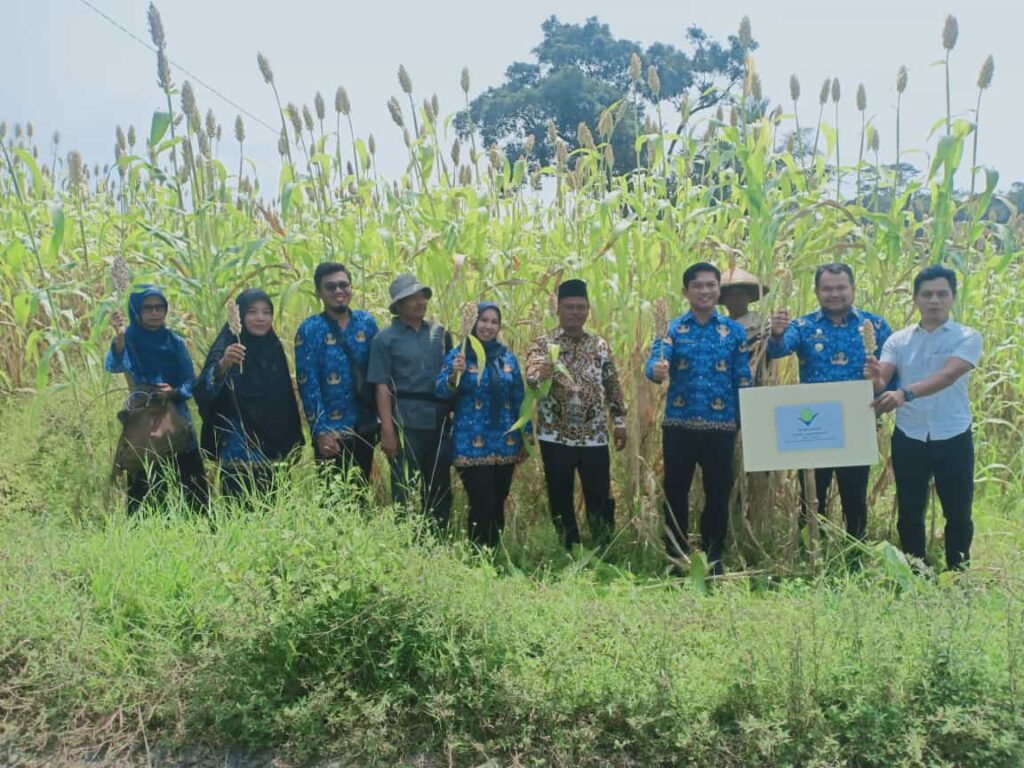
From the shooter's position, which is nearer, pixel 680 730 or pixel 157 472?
pixel 680 730

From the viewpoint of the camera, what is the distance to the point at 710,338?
334 centimetres

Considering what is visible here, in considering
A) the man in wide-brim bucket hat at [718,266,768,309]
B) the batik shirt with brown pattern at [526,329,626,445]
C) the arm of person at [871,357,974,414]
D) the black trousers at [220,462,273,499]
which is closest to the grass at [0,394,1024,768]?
the arm of person at [871,357,974,414]

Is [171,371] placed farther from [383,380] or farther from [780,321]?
[780,321]

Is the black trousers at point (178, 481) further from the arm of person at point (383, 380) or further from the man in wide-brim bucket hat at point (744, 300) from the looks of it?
the man in wide-brim bucket hat at point (744, 300)

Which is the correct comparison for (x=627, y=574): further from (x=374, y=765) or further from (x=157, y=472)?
(x=157, y=472)

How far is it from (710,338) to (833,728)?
5.37ft

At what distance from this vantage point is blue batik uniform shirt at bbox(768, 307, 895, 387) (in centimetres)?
332

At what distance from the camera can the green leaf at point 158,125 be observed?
11.5 feet

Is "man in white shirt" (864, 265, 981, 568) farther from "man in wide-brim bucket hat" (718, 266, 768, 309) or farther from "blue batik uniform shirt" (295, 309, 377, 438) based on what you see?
"blue batik uniform shirt" (295, 309, 377, 438)

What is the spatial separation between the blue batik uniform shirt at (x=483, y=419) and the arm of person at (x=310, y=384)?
0.50 m

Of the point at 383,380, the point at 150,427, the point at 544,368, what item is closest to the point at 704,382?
the point at 544,368

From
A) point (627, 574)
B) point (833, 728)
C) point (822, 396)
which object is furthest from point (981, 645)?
point (627, 574)

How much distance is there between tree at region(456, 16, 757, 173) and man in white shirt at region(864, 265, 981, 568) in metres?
11.1

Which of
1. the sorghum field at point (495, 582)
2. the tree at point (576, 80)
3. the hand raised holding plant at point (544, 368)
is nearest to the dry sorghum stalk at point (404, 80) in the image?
the sorghum field at point (495, 582)
